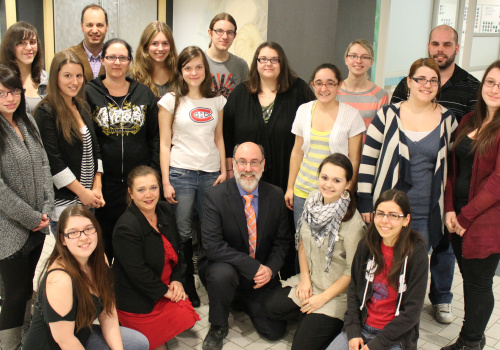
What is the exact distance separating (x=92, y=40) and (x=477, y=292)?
8.92 ft

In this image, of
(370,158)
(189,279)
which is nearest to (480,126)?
(370,158)

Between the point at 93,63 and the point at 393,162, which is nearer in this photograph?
the point at 393,162

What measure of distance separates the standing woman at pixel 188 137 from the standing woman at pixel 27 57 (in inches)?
29.3

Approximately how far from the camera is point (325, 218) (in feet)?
8.39

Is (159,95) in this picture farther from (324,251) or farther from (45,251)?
(45,251)

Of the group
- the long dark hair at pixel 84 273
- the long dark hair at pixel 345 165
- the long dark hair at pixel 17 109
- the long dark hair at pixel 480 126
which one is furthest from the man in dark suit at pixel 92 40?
the long dark hair at pixel 480 126

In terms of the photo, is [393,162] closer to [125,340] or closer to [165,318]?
[165,318]

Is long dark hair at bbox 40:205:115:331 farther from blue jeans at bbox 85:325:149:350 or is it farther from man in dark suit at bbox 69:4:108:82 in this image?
man in dark suit at bbox 69:4:108:82

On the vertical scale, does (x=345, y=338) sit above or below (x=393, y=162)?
below

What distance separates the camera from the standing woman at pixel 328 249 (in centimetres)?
255

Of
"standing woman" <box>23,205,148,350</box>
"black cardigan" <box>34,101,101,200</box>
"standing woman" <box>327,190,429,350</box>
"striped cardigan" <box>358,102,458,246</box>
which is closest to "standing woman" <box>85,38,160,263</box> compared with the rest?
"black cardigan" <box>34,101,101,200</box>

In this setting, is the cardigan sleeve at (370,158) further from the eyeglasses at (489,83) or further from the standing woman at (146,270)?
the standing woman at (146,270)

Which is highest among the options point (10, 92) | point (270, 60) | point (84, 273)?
point (270, 60)

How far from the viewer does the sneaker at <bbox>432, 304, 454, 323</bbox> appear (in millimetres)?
3031
